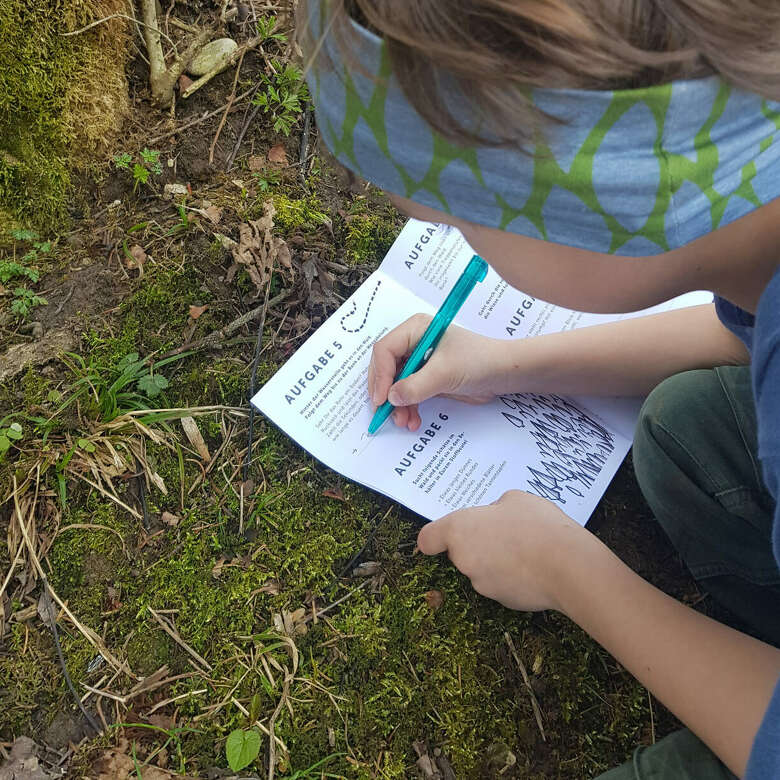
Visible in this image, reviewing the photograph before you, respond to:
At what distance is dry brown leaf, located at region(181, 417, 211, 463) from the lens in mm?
1549

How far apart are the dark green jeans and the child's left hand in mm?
216

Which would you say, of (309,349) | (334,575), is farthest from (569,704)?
(309,349)

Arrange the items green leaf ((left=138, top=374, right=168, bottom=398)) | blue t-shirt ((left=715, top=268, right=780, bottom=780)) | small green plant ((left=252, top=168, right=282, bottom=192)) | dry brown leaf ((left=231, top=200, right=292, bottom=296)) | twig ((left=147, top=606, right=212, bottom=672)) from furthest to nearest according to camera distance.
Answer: small green plant ((left=252, top=168, right=282, bottom=192))
dry brown leaf ((left=231, top=200, right=292, bottom=296))
green leaf ((left=138, top=374, right=168, bottom=398))
twig ((left=147, top=606, right=212, bottom=672))
blue t-shirt ((left=715, top=268, right=780, bottom=780))

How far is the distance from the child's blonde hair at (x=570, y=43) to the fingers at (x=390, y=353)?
2.67 ft

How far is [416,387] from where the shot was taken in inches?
58.5

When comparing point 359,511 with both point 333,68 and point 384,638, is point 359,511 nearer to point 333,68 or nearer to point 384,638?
→ point 384,638

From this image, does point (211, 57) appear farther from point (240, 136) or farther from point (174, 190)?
point (174, 190)

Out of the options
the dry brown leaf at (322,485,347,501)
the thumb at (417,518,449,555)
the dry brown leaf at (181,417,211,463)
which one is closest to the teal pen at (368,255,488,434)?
the dry brown leaf at (322,485,347,501)

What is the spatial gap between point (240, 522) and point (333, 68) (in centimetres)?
96

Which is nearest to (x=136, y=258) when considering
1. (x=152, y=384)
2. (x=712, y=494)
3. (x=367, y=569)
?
(x=152, y=384)

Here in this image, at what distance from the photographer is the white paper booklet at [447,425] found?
1.51 m

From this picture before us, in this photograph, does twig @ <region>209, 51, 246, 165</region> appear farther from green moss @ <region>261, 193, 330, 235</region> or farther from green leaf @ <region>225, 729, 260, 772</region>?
green leaf @ <region>225, 729, 260, 772</region>

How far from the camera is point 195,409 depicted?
1.58m

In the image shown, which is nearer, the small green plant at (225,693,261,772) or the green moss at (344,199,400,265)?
the small green plant at (225,693,261,772)
